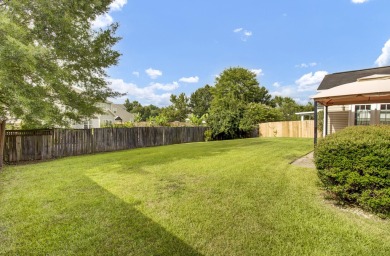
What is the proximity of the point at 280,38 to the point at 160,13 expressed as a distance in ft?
39.5

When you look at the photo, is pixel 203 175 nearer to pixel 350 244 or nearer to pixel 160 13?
pixel 350 244

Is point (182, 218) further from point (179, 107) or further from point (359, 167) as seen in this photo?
point (179, 107)

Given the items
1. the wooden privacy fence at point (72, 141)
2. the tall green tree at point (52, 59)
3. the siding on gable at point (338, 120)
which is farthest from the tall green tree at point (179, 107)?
the tall green tree at point (52, 59)

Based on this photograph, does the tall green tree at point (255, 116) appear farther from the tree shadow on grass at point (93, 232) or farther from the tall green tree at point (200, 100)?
the tall green tree at point (200, 100)

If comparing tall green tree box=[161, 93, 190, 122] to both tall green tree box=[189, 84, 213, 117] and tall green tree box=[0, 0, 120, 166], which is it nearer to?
tall green tree box=[189, 84, 213, 117]

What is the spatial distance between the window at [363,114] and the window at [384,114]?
1.53 feet

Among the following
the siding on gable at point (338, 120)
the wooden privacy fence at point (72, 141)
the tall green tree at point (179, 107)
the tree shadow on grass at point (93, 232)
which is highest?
the tall green tree at point (179, 107)

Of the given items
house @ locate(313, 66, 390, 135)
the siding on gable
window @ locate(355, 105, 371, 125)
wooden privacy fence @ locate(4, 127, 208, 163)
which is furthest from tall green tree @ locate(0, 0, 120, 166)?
window @ locate(355, 105, 371, 125)

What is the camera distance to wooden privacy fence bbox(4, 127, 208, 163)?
891cm

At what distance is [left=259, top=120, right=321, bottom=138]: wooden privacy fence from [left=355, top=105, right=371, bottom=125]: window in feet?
26.8

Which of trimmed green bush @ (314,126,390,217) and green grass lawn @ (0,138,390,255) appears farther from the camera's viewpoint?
trimmed green bush @ (314,126,390,217)

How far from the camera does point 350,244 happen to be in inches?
104

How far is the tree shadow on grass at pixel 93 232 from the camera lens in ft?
8.33

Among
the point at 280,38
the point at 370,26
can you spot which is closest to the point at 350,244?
the point at 370,26
